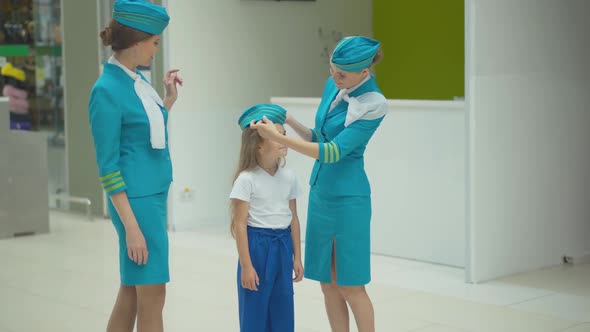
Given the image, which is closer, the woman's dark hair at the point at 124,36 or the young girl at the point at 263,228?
the woman's dark hair at the point at 124,36

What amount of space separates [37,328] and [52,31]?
471 centimetres

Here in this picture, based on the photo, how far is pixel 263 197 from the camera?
11.1 ft

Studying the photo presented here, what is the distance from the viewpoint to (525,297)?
5277mm

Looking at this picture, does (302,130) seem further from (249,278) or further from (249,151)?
(249,278)

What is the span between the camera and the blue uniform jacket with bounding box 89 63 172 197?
3.00 metres

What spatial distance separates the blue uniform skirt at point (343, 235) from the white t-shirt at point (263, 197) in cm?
24

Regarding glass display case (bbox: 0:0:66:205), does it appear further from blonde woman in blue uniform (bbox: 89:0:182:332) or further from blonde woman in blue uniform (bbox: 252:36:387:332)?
blonde woman in blue uniform (bbox: 89:0:182:332)

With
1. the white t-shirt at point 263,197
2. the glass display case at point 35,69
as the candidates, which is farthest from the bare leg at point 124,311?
the glass display case at point 35,69

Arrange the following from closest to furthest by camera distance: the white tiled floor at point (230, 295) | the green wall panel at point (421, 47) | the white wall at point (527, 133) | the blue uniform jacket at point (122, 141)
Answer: the blue uniform jacket at point (122, 141), the white tiled floor at point (230, 295), the white wall at point (527, 133), the green wall panel at point (421, 47)

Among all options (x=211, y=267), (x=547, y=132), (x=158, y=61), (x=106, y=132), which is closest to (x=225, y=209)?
(x=158, y=61)

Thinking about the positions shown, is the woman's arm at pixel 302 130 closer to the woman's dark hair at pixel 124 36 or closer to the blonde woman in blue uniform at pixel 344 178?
the blonde woman in blue uniform at pixel 344 178

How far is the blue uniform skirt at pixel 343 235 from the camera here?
3.57 metres

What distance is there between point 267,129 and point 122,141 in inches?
20.0

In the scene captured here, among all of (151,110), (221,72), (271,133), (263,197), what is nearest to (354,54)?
(271,133)
